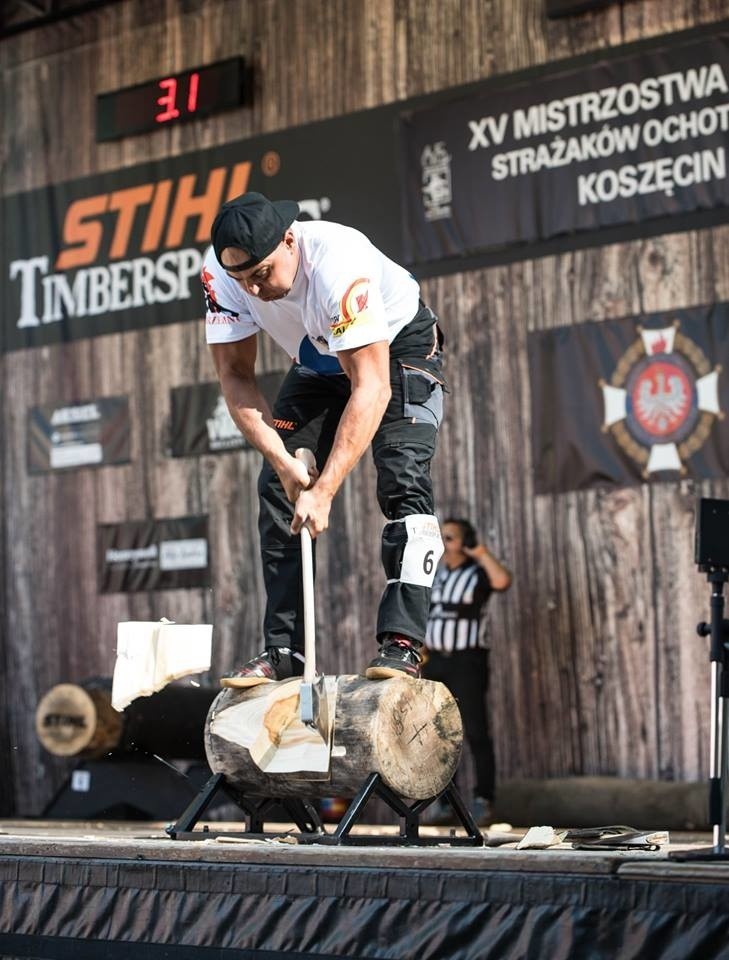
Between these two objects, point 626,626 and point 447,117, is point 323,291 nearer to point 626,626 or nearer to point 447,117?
point 626,626

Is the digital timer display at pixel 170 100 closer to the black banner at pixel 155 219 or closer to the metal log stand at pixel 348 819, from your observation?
the black banner at pixel 155 219

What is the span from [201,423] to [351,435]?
20.6 feet

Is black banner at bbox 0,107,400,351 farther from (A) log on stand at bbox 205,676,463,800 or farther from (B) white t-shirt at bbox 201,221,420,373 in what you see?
(A) log on stand at bbox 205,676,463,800

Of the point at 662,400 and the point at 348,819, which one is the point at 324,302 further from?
the point at 662,400

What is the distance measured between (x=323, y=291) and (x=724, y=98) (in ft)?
16.0

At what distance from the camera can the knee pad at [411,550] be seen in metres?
4.06

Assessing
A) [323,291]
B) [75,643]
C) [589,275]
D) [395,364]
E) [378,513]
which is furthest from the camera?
[75,643]

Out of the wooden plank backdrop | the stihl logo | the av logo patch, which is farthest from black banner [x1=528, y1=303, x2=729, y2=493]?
the stihl logo

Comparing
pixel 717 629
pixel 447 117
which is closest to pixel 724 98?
pixel 447 117

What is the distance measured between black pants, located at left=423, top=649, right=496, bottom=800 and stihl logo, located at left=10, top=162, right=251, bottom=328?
3.35 metres

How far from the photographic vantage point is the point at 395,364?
14.1ft

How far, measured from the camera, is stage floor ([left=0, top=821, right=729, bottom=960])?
9.34 ft

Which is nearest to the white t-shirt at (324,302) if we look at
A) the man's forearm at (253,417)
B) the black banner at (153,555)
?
the man's forearm at (253,417)

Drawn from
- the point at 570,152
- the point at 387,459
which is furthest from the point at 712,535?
the point at 570,152
